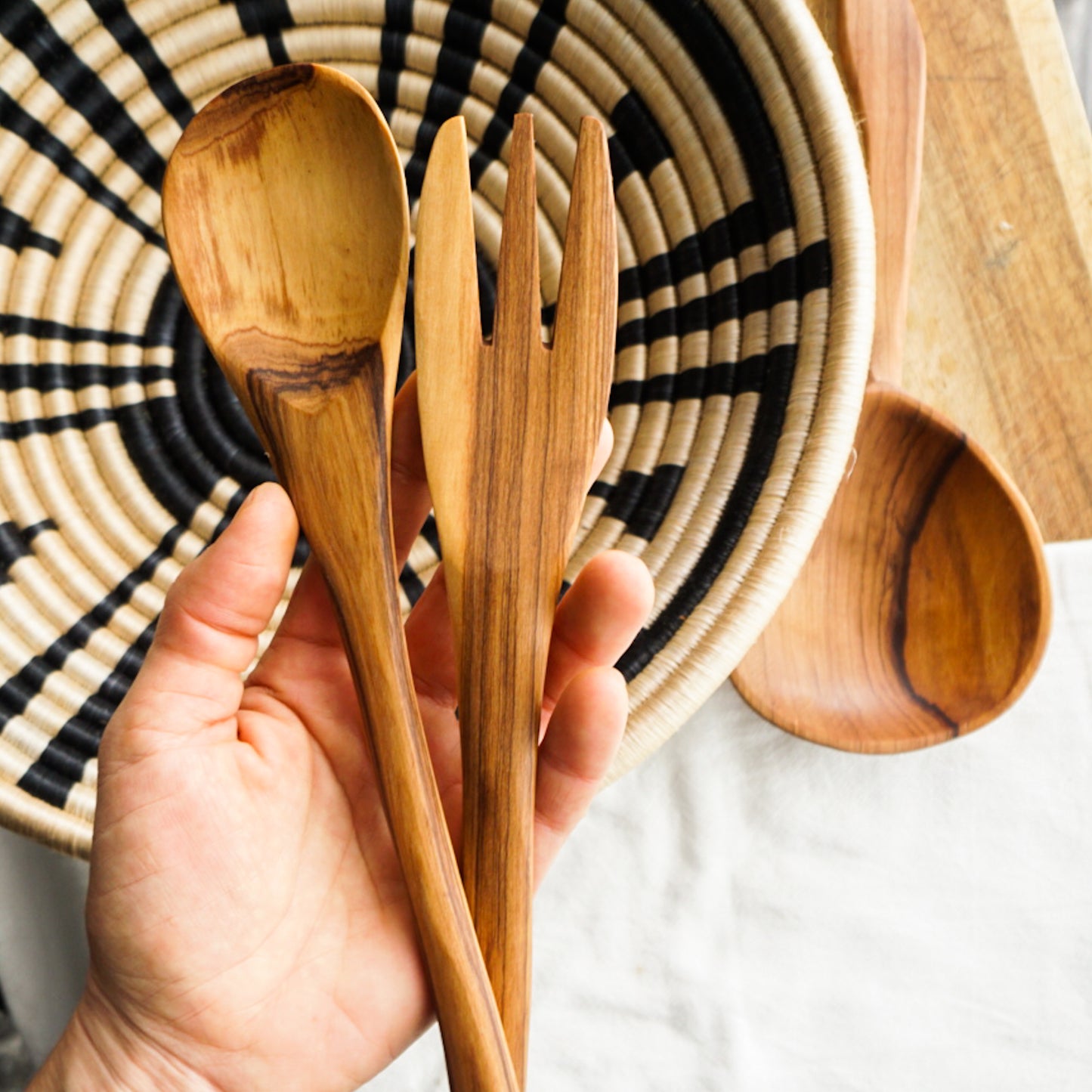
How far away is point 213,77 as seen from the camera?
53 centimetres

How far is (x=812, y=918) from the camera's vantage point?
529mm

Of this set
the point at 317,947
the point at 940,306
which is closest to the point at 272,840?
the point at 317,947

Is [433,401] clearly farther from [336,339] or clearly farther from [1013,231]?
[1013,231]

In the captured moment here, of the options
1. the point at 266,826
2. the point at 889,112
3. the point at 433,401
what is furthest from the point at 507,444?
the point at 889,112

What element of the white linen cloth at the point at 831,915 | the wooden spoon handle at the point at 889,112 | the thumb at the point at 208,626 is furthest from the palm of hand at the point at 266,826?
the wooden spoon handle at the point at 889,112

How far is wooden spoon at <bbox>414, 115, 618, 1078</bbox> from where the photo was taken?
312 mm

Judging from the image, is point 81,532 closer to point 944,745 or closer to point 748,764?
point 748,764

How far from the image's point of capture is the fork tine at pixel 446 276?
0.33 m

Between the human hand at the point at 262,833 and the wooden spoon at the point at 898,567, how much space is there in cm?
21

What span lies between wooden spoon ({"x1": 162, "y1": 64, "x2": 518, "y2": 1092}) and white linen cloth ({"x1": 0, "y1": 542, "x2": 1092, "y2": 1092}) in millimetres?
251

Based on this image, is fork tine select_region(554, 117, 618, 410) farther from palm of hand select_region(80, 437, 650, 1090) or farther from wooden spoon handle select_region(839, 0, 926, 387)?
wooden spoon handle select_region(839, 0, 926, 387)

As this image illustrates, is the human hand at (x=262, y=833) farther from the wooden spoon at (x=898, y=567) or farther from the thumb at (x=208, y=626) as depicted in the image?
the wooden spoon at (x=898, y=567)

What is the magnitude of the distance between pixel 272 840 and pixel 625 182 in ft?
1.18

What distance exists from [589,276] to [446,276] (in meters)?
0.05
